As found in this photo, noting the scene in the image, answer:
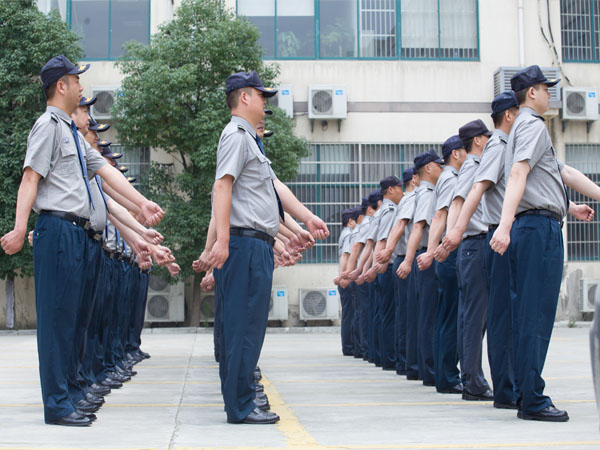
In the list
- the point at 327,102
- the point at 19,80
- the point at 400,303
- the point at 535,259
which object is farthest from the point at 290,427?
the point at 327,102

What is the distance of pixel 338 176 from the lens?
23.5 m

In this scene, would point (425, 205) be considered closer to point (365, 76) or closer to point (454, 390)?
point (454, 390)

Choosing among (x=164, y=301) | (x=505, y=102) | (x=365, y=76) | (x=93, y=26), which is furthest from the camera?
(x=365, y=76)

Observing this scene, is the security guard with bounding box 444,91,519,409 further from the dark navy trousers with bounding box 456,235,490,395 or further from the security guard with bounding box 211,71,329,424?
the security guard with bounding box 211,71,329,424

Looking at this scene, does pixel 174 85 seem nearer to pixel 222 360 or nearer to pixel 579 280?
pixel 579 280

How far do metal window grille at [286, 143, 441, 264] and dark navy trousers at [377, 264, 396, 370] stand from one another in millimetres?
12072

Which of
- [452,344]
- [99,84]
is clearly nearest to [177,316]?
[99,84]

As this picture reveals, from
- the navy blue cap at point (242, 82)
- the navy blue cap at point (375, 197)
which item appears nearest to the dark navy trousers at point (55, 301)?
the navy blue cap at point (242, 82)

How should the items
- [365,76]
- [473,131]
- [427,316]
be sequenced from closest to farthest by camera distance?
[473,131] → [427,316] → [365,76]

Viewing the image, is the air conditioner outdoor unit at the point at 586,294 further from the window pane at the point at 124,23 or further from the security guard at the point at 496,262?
the security guard at the point at 496,262

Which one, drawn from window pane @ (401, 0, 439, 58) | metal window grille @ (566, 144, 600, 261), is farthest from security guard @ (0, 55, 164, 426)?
metal window grille @ (566, 144, 600, 261)

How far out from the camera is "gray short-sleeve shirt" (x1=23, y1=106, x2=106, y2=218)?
5828mm

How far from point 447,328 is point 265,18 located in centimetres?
1711

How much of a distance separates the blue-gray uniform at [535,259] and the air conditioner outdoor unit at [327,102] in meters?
17.1
